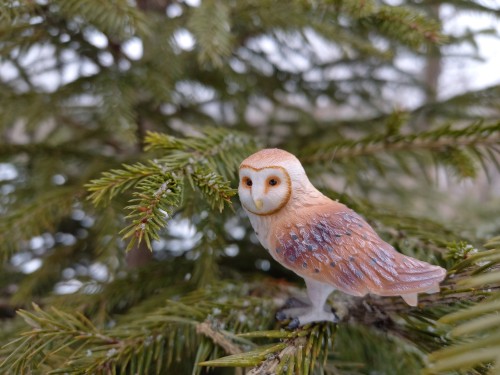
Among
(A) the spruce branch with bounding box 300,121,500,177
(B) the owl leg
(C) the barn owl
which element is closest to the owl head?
(C) the barn owl

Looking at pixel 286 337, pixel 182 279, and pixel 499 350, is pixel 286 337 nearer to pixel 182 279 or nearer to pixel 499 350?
pixel 499 350

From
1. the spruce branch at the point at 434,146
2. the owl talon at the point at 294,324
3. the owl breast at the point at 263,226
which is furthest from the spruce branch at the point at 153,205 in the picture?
the spruce branch at the point at 434,146

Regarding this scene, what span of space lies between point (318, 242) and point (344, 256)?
3cm

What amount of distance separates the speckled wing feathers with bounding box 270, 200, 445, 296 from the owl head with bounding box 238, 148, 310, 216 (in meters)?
0.03

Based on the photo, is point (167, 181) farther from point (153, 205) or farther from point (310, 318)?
point (310, 318)

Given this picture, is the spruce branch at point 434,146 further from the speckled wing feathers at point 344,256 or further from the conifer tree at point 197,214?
the speckled wing feathers at point 344,256

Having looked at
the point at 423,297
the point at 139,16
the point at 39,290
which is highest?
the point at 139,16

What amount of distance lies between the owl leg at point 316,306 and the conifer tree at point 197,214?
14mm

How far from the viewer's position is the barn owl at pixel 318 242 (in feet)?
1.42

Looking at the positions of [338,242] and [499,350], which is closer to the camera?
[499,350]

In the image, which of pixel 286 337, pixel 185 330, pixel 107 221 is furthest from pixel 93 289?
pixel 286 337

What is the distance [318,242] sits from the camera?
0.46 m

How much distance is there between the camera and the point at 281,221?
485 millimetres

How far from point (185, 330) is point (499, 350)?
16.1 inches
